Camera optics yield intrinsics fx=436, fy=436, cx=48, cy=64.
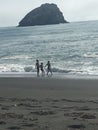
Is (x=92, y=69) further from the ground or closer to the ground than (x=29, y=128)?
closer to the ground

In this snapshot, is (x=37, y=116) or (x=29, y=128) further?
(x=37, y=116)

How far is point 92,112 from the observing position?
12227 mm

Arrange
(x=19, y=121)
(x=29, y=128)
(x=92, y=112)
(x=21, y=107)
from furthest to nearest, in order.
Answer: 1. (x=21, y=107)
2. (x=92, y=112)
3. (x=19, y=121)
4. (x=29, y=128)

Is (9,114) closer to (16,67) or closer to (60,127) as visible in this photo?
(60,127)

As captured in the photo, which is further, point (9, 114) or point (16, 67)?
point (16, 67)

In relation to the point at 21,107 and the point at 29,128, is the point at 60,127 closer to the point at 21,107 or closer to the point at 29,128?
the point at 29,128

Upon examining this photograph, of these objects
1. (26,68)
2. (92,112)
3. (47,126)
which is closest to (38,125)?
(47,126)

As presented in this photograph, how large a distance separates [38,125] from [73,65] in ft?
118

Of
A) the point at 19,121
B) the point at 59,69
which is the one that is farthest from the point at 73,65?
the point at 19,121

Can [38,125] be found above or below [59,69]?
above

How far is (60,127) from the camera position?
9750mm

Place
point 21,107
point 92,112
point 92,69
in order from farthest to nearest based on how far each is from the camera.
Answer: point 92,69
point 21,107
point 92,112

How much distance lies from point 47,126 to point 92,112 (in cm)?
271

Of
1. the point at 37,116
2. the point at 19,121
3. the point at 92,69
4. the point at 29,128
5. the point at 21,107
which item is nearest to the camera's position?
the point at 29,128
